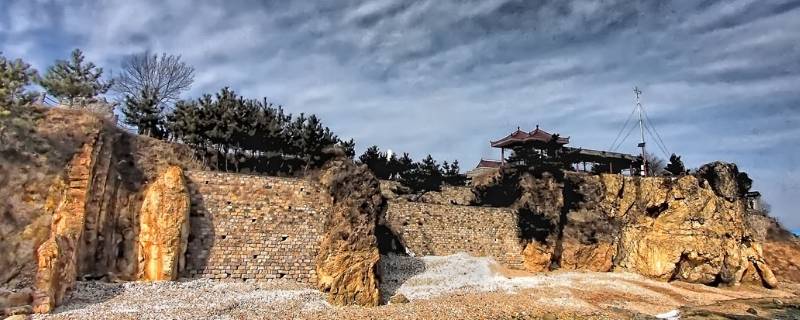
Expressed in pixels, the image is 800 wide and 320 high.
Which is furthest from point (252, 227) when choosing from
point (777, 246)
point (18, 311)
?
point (777, 246)

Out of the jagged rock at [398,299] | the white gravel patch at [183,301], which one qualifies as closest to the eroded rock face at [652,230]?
the jagged rock at [398,299]

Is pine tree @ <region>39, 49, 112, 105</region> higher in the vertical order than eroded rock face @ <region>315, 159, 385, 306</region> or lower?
higher

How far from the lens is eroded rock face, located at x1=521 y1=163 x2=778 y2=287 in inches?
1129

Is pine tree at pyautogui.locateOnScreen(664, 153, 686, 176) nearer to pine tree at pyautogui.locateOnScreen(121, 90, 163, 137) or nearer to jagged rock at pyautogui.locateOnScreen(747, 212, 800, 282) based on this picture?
jagged rock at pyautogui.locateOnScreen(747, 212, 800, 282)

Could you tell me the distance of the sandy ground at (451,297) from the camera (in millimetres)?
14578

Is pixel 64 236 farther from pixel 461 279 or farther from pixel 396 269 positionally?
pixel 461 279

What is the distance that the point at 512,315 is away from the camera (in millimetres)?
17453

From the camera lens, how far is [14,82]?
16594mm

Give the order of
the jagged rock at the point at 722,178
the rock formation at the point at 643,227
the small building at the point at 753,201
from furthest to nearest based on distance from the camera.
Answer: the small building at the point at 753,201 → the jagged rock at the point at 722,178 → the rock formation at the point at 643,227

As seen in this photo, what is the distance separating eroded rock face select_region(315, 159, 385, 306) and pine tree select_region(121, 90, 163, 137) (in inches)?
345

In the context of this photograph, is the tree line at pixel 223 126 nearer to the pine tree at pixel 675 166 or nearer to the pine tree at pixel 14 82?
the pine tree at pixel 14 82

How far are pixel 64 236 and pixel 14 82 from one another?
607 cm

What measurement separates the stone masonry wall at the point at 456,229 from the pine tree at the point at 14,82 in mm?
15860

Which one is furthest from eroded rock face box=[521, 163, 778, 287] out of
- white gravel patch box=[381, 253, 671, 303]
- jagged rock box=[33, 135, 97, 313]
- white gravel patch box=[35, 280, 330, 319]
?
jagged rock box=[33, 135, 97, 313]
